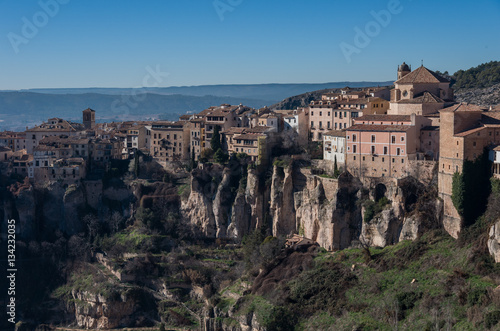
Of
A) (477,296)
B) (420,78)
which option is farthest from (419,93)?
(477,296)

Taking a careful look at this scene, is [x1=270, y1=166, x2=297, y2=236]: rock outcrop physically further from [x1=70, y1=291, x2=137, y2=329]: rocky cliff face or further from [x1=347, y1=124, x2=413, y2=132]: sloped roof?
[x1=70, y1=291, x2=137, y2=329]: rocky cliff face

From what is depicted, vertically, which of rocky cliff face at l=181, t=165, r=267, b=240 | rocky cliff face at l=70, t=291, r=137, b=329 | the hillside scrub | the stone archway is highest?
the stone archway

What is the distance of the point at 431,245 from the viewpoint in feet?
151

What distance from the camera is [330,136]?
56.7 meters

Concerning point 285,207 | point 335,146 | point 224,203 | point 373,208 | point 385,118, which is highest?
point 385,118

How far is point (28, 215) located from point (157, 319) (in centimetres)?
1676

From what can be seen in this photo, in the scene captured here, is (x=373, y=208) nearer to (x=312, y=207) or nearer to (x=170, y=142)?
(x=312, y=207)

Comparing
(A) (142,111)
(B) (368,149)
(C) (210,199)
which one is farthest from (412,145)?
(A) (142,111)

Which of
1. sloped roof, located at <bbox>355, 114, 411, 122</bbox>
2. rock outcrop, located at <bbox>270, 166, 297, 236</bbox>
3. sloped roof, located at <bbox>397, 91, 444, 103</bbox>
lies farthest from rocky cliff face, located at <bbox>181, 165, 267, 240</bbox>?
sloped roof, located at <bbox>397, 91, 444, 103</bbox>

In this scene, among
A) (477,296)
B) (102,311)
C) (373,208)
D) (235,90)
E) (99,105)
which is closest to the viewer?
(477,296)

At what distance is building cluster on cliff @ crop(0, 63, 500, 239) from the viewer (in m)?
46.7

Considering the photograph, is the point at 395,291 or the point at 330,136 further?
the point at 330,136

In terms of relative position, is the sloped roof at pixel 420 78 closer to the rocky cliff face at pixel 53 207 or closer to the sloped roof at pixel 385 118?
the sloped roof at pixel 385 118

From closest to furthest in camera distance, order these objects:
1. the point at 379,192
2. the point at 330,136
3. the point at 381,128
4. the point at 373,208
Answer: the point at 373,208, the point at 379,192, the point at 381,128, the point at 330,136
